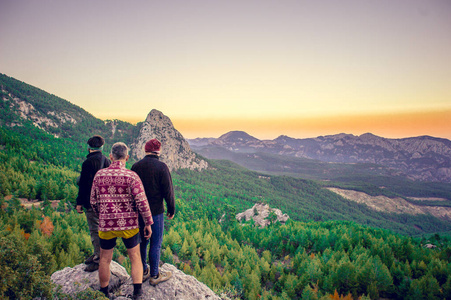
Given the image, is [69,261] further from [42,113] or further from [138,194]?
[42,113]

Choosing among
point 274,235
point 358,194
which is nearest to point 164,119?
point 274,235

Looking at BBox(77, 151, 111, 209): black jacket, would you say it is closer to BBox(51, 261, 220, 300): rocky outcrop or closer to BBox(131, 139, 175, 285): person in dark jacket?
BBox(131, 139, 175, 285): person in dark jacket

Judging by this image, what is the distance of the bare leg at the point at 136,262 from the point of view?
4995 millimetres

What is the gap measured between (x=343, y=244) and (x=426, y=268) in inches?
172

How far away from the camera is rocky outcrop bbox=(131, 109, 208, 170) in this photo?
120000 mm

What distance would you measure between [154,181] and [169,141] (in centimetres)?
12912

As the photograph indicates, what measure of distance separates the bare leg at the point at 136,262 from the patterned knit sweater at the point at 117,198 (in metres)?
0.70

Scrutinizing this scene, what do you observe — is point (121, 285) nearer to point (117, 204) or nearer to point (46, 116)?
point (117, 204)

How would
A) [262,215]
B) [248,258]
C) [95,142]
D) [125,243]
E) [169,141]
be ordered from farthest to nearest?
[169,141] < [262,215] < [248,258] < [95,142] < [125,243]

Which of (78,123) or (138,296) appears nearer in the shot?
(138,296)

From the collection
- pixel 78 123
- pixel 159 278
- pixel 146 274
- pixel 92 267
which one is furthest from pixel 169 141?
pixel 159 278

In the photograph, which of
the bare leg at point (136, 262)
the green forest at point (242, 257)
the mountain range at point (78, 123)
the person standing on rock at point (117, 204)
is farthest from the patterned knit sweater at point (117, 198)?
the mountain range at point (78, 123)

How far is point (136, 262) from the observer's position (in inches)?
202

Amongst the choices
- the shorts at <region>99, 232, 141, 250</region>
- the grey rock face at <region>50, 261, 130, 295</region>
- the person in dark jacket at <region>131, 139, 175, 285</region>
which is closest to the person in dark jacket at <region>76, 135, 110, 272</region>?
the grey rock face at <region>50, 261, 130, 295</region>
